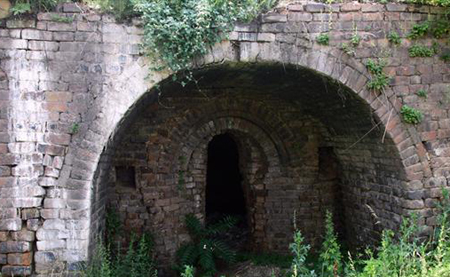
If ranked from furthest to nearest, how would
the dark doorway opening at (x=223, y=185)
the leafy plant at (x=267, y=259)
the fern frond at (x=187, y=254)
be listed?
the dark doorway opening at (x=223, y=185) < the leafy plant at (x=267, y=259) < the fern frond at (x=187, y=254)

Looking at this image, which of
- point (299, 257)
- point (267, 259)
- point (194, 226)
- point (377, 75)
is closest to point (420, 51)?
point (377, 75)

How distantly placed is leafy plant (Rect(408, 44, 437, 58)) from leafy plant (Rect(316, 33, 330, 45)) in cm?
113

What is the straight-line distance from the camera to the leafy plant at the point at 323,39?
546 centimetres

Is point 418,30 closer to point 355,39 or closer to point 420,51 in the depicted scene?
point 420,51

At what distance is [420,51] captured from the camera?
573 cm

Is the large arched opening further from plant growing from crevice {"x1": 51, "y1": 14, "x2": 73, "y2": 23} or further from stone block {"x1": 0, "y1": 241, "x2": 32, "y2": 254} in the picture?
plant growing from crevice {"x1": 51, "y1": 14, "x2": 73, "y2": 23}

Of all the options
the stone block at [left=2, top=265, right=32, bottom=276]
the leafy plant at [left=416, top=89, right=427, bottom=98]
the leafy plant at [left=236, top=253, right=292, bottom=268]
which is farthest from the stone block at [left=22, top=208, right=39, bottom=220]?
the leafy plant at [left=416, top=89, right=427, bottom=98]

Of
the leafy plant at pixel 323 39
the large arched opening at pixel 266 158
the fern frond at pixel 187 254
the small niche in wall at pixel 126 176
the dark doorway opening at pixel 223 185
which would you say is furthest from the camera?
the dark doorway opening at pixel 223 185

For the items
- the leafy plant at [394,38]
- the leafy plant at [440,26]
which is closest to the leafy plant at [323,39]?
the leafy plant at [394,38]

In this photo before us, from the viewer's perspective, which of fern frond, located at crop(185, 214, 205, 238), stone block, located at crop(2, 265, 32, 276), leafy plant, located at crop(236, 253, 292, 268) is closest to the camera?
stone block, located at crop(2, 265, 32, 276)

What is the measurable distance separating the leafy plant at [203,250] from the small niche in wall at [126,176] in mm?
1067

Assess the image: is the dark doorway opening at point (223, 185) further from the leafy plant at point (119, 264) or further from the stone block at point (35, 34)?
the stone block at point (35, 34)

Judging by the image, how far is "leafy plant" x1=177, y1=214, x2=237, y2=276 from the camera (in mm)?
6949

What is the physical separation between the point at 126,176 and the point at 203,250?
1.69 m
